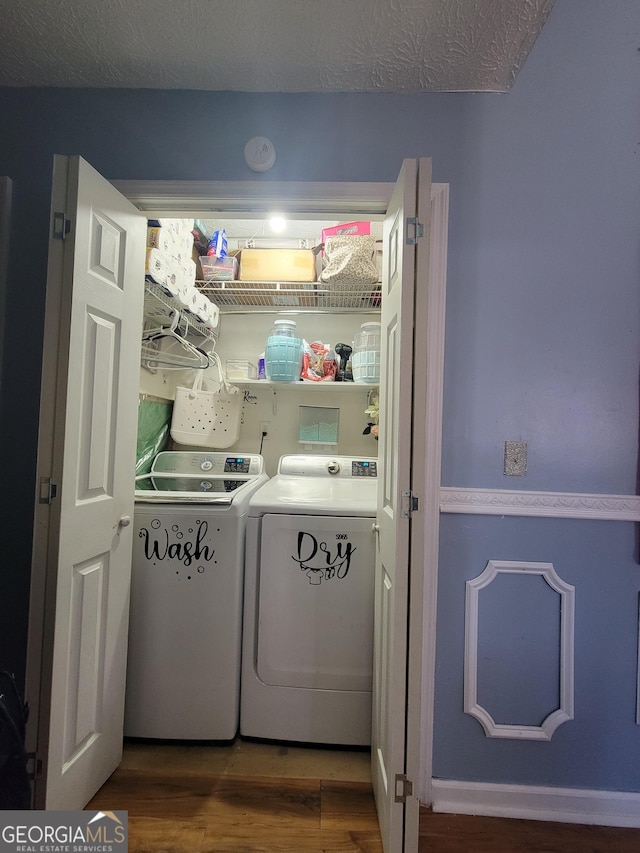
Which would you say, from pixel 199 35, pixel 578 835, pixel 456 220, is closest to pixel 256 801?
pixel 578 835

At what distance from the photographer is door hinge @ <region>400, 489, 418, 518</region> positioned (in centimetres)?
103

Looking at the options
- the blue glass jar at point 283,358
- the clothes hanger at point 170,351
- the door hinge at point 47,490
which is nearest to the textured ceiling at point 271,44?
the clothes hanger at point 170,351

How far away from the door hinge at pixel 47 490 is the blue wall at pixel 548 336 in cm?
47

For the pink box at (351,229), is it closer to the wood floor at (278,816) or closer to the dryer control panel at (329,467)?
the dryer control panel at (329,467)

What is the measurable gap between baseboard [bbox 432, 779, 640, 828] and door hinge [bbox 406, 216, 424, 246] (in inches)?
66.8

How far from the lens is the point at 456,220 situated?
1382 mm

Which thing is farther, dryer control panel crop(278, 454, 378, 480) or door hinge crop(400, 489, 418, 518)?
dryer control panel crop(278, 454, 378, 480)

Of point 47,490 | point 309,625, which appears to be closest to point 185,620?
point 309,625

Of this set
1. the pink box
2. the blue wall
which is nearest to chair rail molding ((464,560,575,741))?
the blue wall

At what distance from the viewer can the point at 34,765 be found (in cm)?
106

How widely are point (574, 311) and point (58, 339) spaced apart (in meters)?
1.62

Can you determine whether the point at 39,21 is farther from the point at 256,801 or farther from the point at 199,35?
the point at 256,801

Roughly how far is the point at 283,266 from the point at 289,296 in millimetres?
208

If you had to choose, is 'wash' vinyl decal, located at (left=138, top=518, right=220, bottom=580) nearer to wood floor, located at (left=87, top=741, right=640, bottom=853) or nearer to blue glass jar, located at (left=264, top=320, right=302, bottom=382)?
wood floor, located at (left=87, top=741, right=640, bottom=853)
